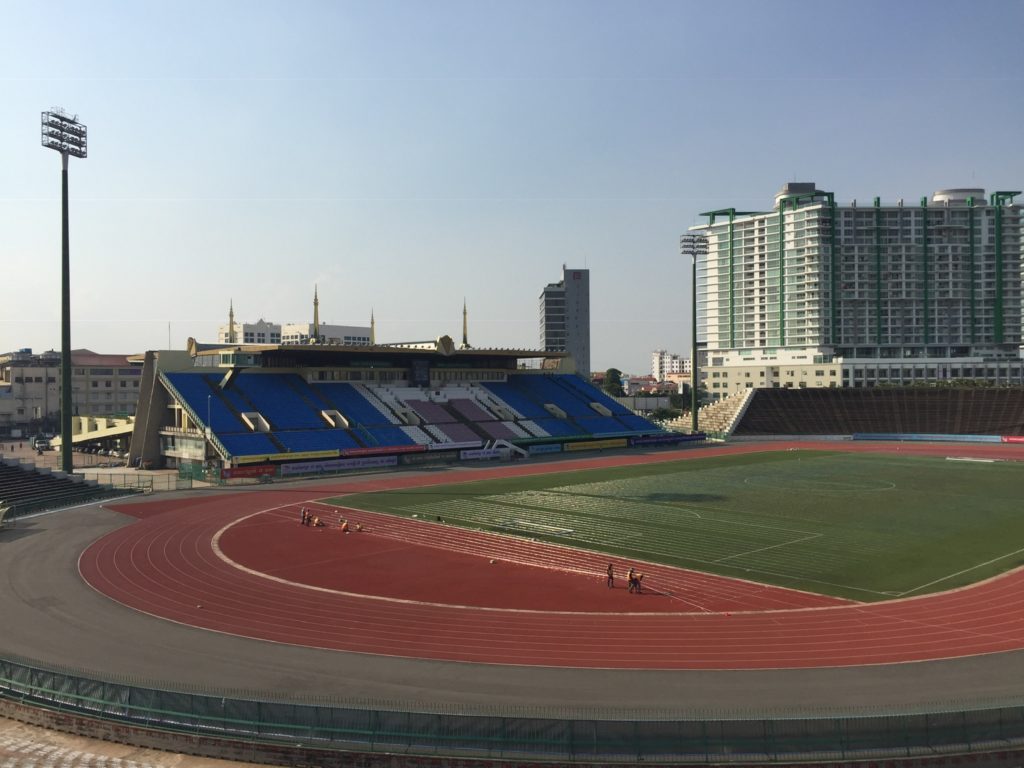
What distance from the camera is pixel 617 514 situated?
4825 centimetres

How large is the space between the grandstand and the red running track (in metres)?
29.2

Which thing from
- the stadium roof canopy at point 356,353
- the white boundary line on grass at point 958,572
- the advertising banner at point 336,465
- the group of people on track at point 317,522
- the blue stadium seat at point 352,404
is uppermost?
the stadium roof canopy at point 356,353

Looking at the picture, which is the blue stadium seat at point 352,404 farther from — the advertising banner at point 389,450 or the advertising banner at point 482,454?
the advertising banner at point 482,454

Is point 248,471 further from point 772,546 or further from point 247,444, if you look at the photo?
point 772,546

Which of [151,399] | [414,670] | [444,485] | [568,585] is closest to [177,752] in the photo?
[414,670]

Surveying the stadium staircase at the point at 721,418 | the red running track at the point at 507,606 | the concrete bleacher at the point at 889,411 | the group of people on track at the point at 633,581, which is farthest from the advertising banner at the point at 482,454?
the group of people on track at the point at 633,581

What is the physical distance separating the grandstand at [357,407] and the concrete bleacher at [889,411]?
22.1 meters

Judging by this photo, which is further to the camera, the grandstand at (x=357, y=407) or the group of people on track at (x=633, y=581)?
the grandstand at (x=357, y=407)

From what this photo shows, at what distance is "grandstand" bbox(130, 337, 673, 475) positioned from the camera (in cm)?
6988

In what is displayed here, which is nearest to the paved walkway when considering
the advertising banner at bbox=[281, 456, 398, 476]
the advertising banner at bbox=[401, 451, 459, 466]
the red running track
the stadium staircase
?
the red running track

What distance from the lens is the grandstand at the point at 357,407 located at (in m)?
69.9

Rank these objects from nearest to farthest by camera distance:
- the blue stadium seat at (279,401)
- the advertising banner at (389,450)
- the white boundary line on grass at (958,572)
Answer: the white boundary line on grass at (958,572), the advertising banner at (389,450), the blue stadium seat at (279,401)

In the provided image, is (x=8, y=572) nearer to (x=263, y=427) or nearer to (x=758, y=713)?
(x=758, y=713)

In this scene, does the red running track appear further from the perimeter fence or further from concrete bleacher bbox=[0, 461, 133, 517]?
concrete bleacher bbox=[0, 461, 133, 517]
